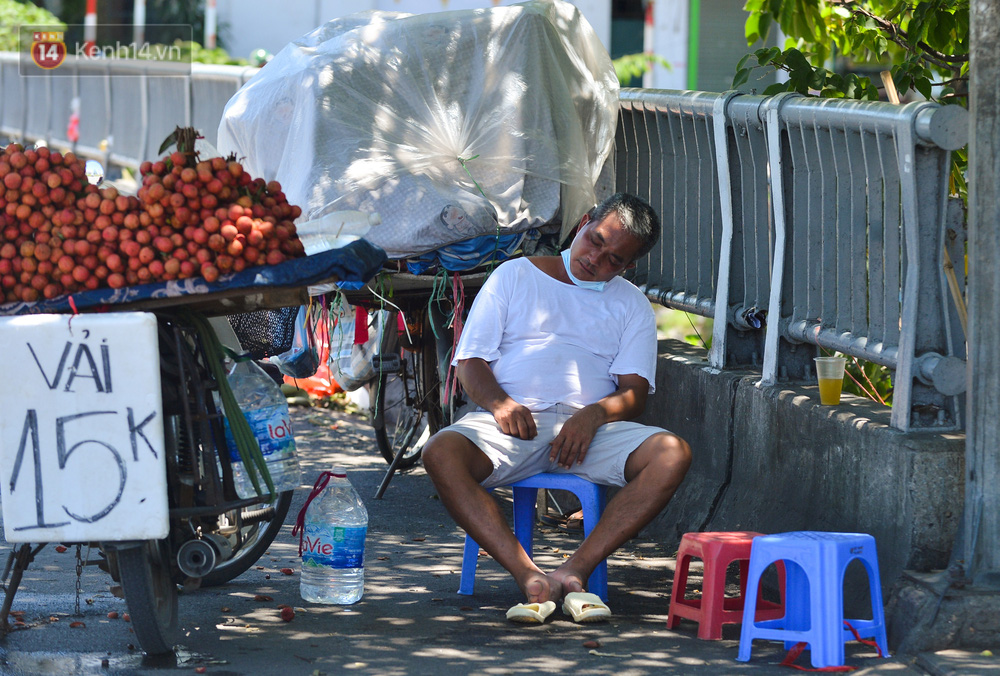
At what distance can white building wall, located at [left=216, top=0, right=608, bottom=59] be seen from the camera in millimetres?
20391

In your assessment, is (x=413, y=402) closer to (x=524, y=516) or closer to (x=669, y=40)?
(x=524, y=516)

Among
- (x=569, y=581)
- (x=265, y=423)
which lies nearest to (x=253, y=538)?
(x=265, y=423)

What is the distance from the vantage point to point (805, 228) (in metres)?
4.82

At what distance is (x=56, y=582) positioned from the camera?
4586 mm

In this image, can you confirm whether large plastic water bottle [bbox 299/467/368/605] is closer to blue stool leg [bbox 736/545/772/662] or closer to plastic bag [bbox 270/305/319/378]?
plastic bag [bbox 270/305/319/378]

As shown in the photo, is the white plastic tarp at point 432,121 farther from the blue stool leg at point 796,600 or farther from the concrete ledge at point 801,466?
the blue stool leg at point 796,600

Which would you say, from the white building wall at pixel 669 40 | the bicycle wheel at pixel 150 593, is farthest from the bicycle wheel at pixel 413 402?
the white building wall at pixel 669 40

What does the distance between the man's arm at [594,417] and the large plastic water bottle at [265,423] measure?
0.93m

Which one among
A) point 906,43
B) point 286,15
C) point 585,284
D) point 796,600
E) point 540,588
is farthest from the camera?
point 286,15

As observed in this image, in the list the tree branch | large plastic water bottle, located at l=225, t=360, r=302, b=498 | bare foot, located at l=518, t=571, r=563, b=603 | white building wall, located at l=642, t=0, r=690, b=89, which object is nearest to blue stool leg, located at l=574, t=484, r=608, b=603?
bare foot, located at l=518, t=571, r=563, b=603

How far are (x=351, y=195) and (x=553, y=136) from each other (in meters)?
0.99

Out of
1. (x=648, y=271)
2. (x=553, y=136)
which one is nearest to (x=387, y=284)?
(x=553, y=136)

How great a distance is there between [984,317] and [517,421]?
5.19ft

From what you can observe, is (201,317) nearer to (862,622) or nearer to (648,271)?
(862,622)
